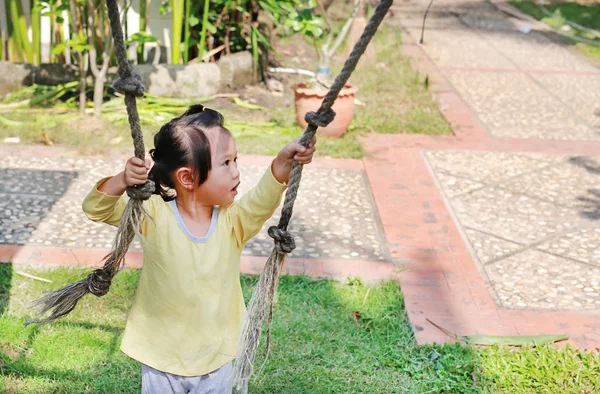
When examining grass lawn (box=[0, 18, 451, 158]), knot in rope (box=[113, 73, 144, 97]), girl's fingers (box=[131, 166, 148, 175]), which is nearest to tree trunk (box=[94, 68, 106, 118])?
grass lawn (box=[0, 18, 451, 158])

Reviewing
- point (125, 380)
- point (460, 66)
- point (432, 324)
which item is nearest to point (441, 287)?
point (432, 324)

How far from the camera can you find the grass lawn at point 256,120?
5688 millimetres

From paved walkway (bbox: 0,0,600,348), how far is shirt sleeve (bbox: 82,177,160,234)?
Result: 173 cm

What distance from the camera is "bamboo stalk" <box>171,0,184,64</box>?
6.71 meters

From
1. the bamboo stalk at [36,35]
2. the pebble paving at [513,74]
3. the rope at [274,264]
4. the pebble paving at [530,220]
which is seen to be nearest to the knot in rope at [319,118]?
the rope at [274,264]

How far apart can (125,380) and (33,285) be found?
929 mm

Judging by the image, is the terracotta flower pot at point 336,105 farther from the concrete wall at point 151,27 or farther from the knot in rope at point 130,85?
the knot in rope at point 130,85

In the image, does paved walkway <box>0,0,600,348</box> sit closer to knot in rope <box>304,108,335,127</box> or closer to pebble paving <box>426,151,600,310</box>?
pebble paving <box>426,151,600,310</box>

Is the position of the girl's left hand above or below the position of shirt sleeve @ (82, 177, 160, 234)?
above

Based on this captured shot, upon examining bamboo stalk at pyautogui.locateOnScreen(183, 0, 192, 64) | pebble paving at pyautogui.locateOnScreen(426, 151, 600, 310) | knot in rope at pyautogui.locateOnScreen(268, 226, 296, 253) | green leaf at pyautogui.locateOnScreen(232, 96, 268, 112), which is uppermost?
knot in rope at pyautogui.locateOnScreen(268, 226, 296, 253)

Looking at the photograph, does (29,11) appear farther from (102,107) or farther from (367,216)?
(367,216)

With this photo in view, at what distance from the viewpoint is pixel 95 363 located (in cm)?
303

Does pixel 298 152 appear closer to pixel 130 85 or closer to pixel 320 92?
pixel 130 85

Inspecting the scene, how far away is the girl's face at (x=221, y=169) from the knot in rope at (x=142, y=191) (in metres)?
0.15
